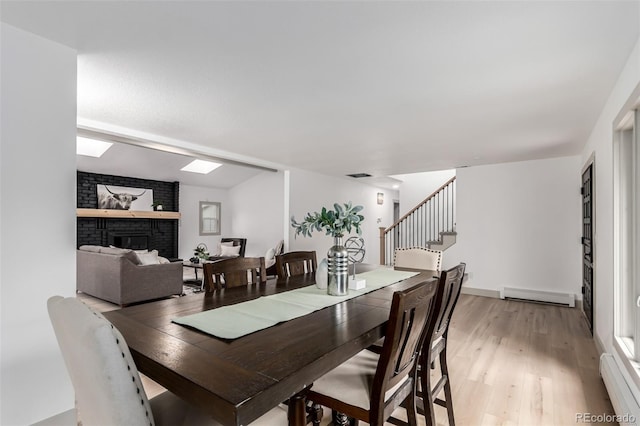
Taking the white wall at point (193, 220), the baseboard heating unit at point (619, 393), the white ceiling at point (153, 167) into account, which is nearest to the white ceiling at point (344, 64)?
the baseboard heating unit at point (619, 393)

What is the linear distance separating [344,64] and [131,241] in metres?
7.12

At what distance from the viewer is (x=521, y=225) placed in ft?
16.9

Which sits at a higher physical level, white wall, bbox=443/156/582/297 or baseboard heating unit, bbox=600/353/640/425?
white wall, bbox=443/156/582/297

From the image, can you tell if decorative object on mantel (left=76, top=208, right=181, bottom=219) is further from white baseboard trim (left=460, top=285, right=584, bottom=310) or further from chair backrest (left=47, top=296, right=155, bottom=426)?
white baseboard trim (left=460, top=285, right=584, bottom=310)

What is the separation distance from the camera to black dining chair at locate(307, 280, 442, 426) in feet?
4.18

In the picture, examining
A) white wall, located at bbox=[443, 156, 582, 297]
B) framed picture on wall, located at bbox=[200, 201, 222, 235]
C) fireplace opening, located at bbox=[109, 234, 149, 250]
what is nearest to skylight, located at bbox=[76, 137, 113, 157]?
fireplace opening, located at bbox=[109, 234, 149, 250]

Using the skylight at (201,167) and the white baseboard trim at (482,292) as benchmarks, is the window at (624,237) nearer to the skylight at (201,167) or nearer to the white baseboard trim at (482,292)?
the white baseboard trim at (482,292)

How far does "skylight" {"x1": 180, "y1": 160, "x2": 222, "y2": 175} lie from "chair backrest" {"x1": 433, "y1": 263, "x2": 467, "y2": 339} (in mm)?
6906

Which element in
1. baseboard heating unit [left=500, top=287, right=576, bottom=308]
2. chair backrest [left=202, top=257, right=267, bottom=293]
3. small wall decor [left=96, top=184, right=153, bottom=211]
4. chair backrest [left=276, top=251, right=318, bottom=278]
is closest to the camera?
chair backrest [left=202, top=257, right=267, bottom=293]

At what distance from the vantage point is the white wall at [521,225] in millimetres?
4816

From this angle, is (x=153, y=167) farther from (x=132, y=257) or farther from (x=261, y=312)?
(x=261, y=312)

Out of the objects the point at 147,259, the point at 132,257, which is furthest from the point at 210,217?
the point at 132,257

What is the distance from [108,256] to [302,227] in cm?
407

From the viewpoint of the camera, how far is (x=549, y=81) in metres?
2.31
